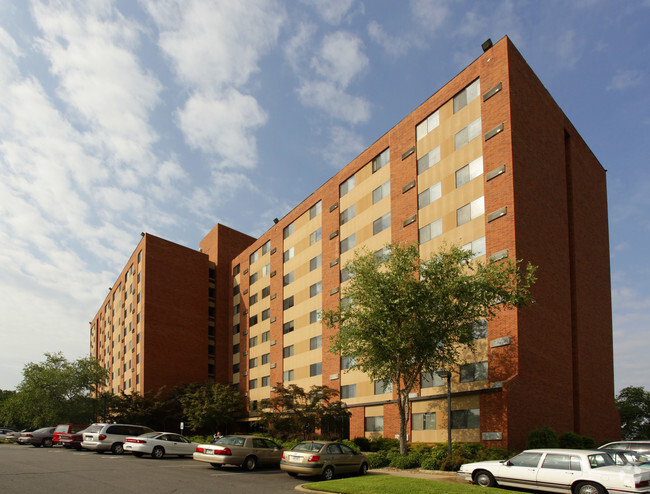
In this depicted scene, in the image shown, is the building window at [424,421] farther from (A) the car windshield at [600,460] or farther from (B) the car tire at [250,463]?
(A) the car windshield at [600,460]

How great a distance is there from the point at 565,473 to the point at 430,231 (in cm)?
1995

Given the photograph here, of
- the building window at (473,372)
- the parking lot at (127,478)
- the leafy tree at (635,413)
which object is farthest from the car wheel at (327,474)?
the leafy tree at (635,413)

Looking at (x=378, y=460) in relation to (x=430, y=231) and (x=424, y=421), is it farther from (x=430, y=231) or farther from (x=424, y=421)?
(x=430, y=231)

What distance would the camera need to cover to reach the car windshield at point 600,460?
15.9 metres

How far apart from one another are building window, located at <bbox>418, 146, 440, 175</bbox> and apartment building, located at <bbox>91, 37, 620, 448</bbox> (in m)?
0.10

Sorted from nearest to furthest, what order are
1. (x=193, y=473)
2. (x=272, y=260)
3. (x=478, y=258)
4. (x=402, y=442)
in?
(x=193, y=473) → (x=402, y=442) → (x=478, y=258) → (x=272, y=260)

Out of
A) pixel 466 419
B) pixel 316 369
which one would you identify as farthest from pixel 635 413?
pixel 466 419

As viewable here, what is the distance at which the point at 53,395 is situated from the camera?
198 ft

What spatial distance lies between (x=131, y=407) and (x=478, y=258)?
3932 centimetres

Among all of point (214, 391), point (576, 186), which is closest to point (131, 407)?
point (214, 391)

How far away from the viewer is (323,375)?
146ft

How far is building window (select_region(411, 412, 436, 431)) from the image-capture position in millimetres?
31719

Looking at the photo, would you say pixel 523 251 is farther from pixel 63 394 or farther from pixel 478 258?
pixel 63 394

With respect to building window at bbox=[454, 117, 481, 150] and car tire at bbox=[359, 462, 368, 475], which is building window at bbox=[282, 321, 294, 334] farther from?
car tire at bbox=[359, 462, 368, 475]
